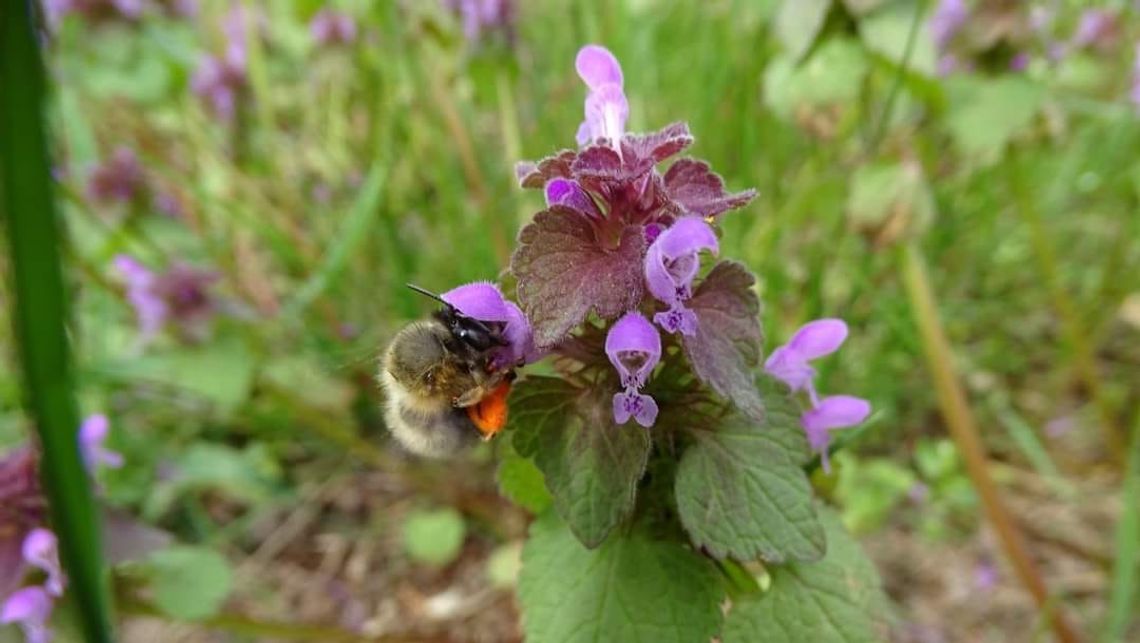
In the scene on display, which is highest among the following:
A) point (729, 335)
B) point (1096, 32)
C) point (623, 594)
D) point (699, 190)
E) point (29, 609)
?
point (1096, 32)

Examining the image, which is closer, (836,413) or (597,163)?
(597,163)

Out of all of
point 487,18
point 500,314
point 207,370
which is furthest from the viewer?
point 487,18

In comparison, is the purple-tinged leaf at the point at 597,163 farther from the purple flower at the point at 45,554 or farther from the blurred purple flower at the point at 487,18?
the blurred purple flower at the point at 487,18

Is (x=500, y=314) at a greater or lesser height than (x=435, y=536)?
greater

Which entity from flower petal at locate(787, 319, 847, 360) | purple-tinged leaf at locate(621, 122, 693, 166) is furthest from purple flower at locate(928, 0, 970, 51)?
purple-tinged leaf at locate(621, 122, 693, 166)

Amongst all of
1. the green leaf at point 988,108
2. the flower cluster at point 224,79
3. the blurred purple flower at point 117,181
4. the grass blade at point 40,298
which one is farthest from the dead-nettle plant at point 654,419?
the flower cluster at point 224,79

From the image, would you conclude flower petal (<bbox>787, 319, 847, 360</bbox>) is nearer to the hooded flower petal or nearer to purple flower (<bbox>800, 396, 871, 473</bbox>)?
purple flower (<bbox>800, 396, 871, 473</bbox>)

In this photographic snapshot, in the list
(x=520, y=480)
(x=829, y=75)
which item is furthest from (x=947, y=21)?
(x=520, y=480)

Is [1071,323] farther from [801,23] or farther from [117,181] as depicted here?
[117,181]
